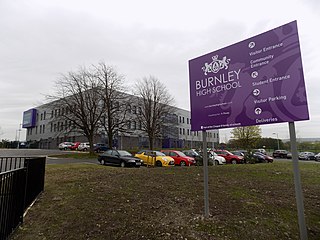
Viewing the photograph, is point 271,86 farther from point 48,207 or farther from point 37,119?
point 37,119

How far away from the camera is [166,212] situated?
199 inches

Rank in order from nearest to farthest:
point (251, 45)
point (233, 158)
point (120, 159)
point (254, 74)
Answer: point (254, 74) → point (251, 45) → point (120, 159) → point (233, 158)

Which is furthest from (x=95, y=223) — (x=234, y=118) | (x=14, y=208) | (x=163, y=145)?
(x=163, y=145)

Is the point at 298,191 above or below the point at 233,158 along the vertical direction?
above

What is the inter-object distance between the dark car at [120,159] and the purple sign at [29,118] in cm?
5932

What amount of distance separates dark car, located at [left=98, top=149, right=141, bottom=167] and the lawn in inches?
409

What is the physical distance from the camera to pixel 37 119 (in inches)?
2680

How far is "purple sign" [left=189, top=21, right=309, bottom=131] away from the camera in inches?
153

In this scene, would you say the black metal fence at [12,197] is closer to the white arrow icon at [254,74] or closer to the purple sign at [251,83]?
the purple sign at [251,83]

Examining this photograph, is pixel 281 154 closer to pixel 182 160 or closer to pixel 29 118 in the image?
pixel 182 160

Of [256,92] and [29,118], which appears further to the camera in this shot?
[29,118]

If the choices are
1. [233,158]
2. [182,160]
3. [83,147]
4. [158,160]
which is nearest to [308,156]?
[233,158]

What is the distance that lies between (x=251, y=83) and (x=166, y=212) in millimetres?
3405

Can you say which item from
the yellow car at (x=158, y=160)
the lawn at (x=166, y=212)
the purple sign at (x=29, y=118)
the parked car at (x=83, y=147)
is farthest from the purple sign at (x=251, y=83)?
the purple sign at (x=29, y=118)
